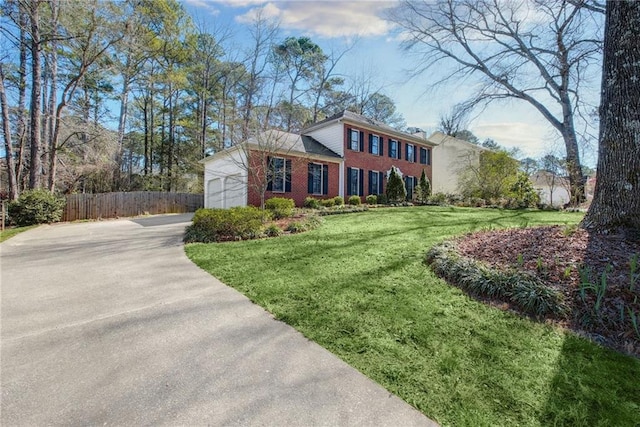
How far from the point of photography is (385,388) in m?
2.05

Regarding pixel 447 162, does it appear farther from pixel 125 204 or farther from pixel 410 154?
pixel 125 204

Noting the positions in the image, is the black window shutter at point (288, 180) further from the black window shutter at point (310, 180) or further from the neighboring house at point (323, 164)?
the black window shutter at point (310, 180)

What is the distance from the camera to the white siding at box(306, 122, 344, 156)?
53.2 ft

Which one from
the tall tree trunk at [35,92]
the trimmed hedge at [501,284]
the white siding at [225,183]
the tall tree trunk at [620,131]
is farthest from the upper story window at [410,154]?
the tall tree trunk at [35,92]

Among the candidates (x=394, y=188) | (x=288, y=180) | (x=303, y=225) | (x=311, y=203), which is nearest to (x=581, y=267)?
(x=303, y=225)

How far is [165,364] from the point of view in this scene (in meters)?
2.34

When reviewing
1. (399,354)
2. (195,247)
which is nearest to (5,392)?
(399,354)

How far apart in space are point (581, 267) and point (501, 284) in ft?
3.06

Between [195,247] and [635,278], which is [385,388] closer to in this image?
[635,278]

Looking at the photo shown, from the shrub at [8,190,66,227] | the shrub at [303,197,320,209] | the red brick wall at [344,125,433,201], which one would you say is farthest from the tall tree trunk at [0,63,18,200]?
the red brick wall at [344,125,433,201]

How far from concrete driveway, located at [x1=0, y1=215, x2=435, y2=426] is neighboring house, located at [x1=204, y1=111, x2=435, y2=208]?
25.8 feet

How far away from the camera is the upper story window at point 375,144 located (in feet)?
58.2

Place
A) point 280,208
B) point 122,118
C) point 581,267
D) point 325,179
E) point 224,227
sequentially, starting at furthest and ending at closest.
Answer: point 122,118 → point 325,179 → point 280,208 → point 224,227 → point 581,267

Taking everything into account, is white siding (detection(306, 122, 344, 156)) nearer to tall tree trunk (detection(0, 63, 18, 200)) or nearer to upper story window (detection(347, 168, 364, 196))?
upper story window (detection(347, 168, 364, 196))
